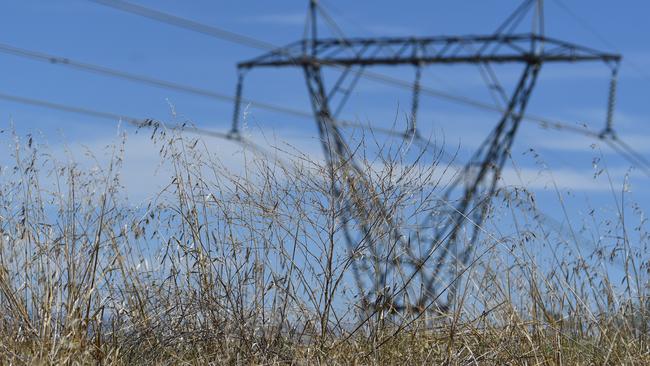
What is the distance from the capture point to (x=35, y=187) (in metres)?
5.30

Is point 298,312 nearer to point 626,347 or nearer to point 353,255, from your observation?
point 353,255

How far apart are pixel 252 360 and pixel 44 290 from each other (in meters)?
0.99

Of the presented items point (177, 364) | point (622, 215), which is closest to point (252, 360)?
point (177, 364)

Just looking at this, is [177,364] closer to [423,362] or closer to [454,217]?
[423,362]

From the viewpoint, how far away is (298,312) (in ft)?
16.2

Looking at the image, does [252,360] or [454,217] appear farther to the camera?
[454,217]

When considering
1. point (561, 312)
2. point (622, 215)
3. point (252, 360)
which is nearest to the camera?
point (252, 360)

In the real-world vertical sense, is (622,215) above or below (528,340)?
above

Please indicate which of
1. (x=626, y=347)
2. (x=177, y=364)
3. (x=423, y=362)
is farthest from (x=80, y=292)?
(x=626, y=347)

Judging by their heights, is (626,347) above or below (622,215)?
below

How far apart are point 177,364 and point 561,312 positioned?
71.6 inches

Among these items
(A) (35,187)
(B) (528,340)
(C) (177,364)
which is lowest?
(C) (177,364)

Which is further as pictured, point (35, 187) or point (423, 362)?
point (35, 187)

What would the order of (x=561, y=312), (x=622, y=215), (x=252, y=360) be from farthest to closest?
1. (x=622, y=215)
2. (x=561, y=312)
3. (x=252, y=360)
